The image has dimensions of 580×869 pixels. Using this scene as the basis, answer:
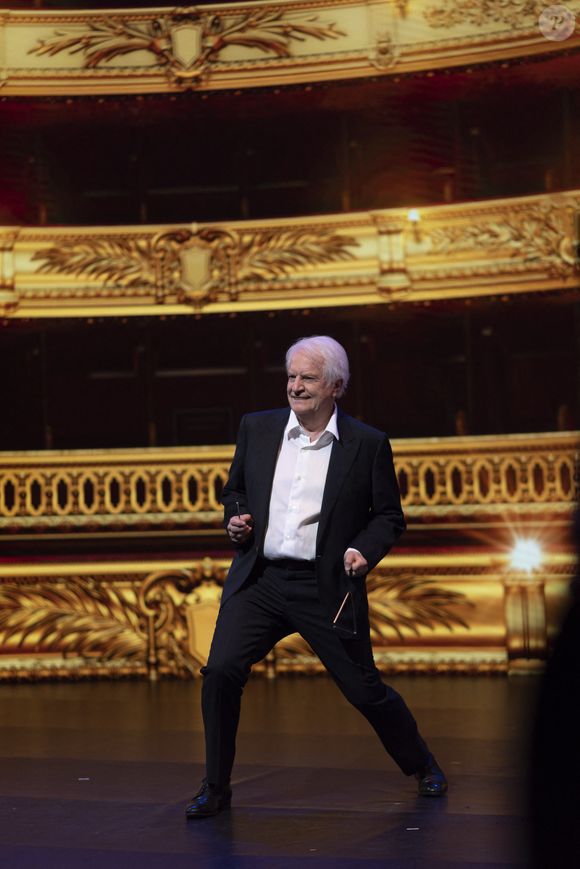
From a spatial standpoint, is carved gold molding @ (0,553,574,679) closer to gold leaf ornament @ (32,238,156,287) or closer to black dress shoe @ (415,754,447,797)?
gold leaf ornament @ (32,238,156,287)

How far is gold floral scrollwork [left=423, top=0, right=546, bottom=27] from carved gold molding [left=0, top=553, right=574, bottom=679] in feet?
19.0

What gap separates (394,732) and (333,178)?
12.2m

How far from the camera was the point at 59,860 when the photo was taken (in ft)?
16.8

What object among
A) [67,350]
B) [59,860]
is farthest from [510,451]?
[59,860]

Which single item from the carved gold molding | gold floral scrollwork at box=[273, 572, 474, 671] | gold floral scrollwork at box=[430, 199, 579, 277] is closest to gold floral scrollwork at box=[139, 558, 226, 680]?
the carved gold molding

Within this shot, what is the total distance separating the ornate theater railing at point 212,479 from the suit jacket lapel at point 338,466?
271 inches

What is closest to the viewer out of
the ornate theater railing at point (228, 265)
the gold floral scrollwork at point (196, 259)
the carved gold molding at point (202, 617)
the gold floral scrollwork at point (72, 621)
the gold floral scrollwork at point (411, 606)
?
the carved gold molding at point (202, 617)

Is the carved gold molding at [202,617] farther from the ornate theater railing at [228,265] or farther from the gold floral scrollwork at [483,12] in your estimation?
the gold floral scrollwork at [483,12]

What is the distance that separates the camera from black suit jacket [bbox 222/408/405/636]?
5.61 metres

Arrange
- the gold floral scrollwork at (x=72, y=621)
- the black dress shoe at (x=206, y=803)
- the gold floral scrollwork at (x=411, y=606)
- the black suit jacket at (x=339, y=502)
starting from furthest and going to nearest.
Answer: the gold floral scrollwork at (x=72, y=621), the gold floral scrollwork at (x=411, y=606), the black dress shoe at (x=206, y=803), the black suit jacket at (x=339, y=502)

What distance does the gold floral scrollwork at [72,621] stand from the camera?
12406mm

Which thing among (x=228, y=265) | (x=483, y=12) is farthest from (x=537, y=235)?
(x=228, y=265)

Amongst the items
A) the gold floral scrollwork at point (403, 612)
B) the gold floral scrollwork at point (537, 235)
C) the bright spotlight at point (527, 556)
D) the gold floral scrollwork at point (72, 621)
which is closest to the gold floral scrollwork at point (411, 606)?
the gold floral scrollwork at point (403, 612)

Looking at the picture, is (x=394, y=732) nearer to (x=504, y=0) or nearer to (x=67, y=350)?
(x=504, y=0)
